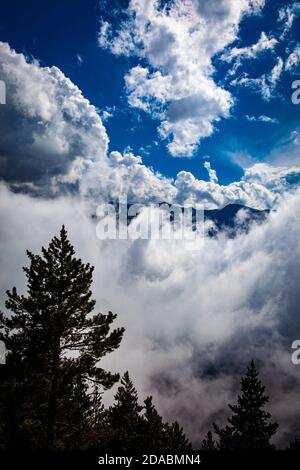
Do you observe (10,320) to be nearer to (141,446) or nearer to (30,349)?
(30,349)

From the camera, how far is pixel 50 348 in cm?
1744

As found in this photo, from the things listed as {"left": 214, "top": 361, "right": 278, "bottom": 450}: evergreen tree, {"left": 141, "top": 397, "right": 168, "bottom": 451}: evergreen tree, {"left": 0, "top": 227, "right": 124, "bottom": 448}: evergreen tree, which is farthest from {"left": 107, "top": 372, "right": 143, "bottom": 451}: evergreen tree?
{"left": 214, "top": 361, "right": 278, "bottom": 450}: evergreen tree

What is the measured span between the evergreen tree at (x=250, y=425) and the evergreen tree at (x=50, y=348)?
28.3 m

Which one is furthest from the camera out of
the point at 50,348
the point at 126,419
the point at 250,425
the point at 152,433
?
the point at 250,425

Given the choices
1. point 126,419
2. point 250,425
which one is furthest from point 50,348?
point 250,425

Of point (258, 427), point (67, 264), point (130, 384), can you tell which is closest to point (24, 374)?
point (67, 264)

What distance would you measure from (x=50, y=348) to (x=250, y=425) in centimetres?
3355

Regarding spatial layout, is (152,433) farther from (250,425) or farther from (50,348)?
(250,425)

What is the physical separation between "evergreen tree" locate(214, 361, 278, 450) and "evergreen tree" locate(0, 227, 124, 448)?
2828cm

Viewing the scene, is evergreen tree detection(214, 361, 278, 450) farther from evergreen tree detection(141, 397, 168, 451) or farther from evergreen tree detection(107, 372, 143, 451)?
evergreen tree detection(141, 397, 168, 451)

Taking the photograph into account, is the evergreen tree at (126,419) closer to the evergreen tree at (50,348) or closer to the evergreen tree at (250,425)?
the evergreen tree at (50,348)
